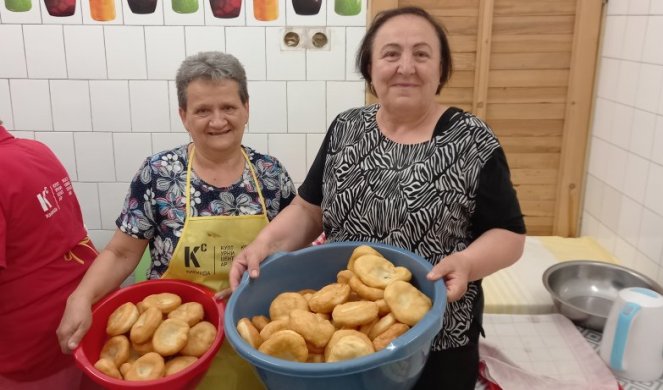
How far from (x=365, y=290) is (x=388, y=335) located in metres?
0.11

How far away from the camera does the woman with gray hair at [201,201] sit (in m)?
1.23

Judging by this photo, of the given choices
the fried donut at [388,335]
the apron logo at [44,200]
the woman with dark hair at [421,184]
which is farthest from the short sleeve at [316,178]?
the apron logo at [44,200]

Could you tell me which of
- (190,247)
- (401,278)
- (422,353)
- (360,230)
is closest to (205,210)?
(190,247)

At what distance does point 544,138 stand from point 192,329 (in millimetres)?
1789

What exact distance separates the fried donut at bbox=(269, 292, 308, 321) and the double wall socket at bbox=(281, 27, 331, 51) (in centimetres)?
146

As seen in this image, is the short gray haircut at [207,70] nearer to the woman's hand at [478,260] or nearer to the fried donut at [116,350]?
the fried donut at [116,350]

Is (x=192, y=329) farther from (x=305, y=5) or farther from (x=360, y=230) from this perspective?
(x=305, y=5)

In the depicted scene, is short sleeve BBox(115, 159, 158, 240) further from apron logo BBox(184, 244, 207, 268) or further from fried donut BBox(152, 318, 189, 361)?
fried donut BBox(152, 318, 189, 361)

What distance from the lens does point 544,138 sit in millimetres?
2295

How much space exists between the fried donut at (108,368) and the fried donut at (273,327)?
0.29m

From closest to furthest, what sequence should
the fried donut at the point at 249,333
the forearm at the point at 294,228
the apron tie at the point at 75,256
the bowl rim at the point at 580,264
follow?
1. the fried donut at the point at 249,333
2. the forearm at the point at 294,228
3. the apron tie at the point at 75,256
4. the bowl rim at the point at 580,264

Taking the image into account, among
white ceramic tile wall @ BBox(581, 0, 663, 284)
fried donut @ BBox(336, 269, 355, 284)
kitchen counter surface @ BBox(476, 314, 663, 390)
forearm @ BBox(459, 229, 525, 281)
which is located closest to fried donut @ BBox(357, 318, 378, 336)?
fried donut @ BBox(336, 269, 355, 284)

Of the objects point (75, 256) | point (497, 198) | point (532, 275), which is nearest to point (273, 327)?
point (497, 198)

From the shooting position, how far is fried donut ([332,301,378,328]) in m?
0.82
